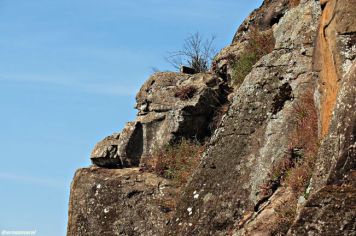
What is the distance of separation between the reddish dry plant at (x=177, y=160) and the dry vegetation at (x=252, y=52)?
204 centimetres

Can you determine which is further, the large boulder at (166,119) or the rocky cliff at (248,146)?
the large boulder at (166,119)

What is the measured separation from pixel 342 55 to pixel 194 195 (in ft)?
14.6

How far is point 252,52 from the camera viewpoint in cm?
1991

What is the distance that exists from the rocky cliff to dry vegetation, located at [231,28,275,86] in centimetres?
3

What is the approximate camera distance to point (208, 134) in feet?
65.1

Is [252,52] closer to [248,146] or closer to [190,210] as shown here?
[248,146]

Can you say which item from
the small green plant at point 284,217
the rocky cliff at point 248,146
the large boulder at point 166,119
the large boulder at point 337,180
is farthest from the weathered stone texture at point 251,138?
the large boulder at point 337,180

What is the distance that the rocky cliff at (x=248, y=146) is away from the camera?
1127cm

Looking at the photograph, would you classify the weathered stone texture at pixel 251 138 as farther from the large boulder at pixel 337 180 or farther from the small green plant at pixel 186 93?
the large boulder at pixel 337 180

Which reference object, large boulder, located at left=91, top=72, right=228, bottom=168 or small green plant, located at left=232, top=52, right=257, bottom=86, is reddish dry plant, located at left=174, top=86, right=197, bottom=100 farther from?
small green plant, located at left=232, top=52, right=257, bottom=86

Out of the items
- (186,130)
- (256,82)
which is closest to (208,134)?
(186,130)

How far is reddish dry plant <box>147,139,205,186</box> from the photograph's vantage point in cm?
1855

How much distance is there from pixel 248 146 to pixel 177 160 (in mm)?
3373

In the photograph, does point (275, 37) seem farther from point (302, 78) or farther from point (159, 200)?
point (159, 200)
